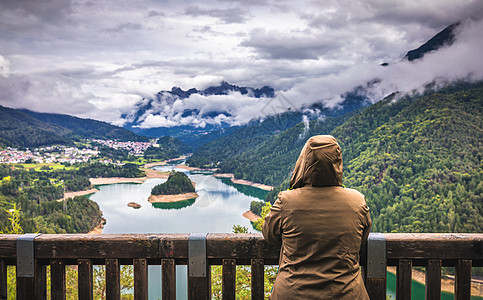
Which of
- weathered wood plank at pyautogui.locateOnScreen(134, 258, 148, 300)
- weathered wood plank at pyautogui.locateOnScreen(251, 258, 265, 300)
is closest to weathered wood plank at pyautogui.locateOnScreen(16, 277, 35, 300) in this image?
weathered wood plank at pyautogui.locateOnScreen(134, 258, 148, 300)

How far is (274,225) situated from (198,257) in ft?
1.50

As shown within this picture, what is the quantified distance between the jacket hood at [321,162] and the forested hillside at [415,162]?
4523cm

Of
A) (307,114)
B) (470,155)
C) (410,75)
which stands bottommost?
Answer: (470,155)

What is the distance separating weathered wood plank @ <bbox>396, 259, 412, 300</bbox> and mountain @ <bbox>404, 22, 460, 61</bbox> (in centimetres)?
13566

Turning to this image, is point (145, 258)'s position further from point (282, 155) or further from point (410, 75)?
point (410, 75)

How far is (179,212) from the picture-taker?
49938 mm

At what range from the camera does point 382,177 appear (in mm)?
63938

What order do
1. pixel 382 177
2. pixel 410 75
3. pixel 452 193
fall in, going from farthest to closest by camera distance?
pixel 410 75
pixel 382 177
pixel 452 193

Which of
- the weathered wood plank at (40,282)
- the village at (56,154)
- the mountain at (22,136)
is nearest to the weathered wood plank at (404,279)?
the weathered wood plank at (40,282)

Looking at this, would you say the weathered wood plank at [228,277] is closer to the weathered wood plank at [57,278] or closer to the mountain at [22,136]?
the weathered wood plank at [57,278]

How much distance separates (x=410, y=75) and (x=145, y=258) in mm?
128050

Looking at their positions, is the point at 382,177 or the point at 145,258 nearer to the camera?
the point at 145,258

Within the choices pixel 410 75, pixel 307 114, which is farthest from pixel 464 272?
pixel 307 114

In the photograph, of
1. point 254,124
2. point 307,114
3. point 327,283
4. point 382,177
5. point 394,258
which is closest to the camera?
point 327,283
